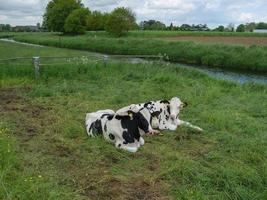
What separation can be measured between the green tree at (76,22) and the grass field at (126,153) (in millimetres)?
54951

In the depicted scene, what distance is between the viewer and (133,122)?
22.7ft

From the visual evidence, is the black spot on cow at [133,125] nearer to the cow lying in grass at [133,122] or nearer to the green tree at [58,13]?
the cow lying in grass at [133,122]

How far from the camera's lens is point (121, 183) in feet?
17.8

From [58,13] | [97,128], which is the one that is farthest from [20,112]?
[58,13]

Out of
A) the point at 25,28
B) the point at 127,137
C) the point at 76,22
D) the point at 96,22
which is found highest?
the point at 127,137

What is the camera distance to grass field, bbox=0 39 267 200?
5.21 m

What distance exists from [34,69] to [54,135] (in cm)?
737

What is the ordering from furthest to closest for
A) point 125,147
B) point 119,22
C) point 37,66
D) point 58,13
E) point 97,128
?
point 58,13 < point 119,22 < point 37,66 < point 97,128 < point 125,147

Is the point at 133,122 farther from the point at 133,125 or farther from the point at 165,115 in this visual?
the point at 165,115

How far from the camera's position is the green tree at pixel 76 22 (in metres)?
65.8

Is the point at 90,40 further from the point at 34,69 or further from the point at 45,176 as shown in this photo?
the point at 45,176

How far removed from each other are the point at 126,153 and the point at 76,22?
6145 cm

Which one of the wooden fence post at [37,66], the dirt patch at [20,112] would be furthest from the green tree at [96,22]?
the dirt patch at [20,112]

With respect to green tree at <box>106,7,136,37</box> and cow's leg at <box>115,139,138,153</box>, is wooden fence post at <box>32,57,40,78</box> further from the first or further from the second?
green tree at <box>106,7,136,37</box>
